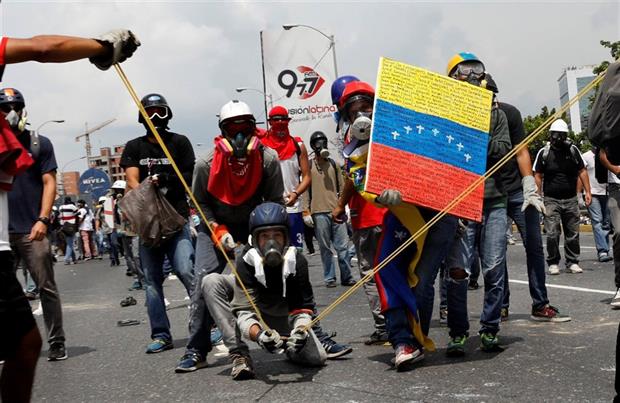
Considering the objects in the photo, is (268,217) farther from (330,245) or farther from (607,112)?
(330,245)

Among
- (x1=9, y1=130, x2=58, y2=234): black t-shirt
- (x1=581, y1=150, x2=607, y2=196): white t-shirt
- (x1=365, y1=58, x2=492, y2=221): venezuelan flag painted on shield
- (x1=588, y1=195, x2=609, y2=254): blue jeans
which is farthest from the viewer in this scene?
(x1=581, y1=150, x2=607, y2=196): white t-shirt

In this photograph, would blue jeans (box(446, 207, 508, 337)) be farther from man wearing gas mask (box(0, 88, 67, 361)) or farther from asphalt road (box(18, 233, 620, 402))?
man wearing gas mask (box(0, 88, 67, 361))

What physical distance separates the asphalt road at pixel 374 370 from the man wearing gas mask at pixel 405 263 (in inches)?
9.7

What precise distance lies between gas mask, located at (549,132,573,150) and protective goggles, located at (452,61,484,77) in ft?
15.9

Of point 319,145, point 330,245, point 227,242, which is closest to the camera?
point 227,242

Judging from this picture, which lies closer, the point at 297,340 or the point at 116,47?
the point at 116,47

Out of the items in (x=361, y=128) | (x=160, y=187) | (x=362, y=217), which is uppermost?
(x=361, y=128)

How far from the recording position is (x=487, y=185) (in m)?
5.96

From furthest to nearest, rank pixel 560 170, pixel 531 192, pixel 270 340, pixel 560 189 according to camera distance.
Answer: pixel 560 189
pixel 560 170
pixel 531 192
pixel 270 340

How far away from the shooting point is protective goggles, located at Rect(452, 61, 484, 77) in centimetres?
578

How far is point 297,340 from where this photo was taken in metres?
5.16

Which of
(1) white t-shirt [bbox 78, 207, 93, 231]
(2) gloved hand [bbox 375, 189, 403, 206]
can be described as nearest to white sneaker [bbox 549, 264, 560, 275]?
(2) gloved hand [bbox 375, 189, 403, 206]

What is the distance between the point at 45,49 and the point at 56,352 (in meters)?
4.12

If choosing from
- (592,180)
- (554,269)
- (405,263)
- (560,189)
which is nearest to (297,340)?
(405,263)
